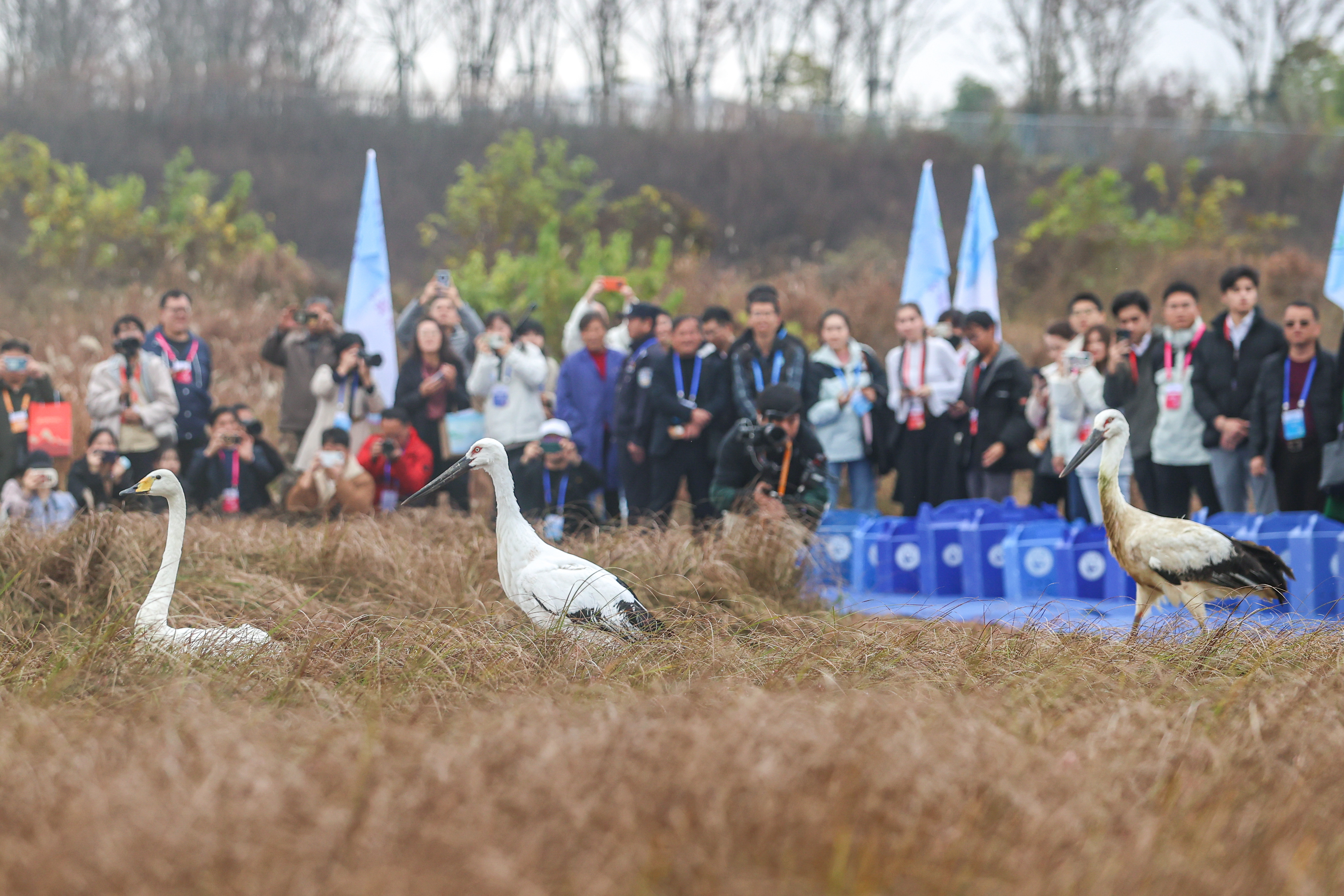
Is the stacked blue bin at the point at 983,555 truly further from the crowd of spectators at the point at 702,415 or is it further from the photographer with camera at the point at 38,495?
the photographer with camera at the point at 38,495

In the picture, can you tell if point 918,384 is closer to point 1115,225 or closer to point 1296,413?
point 1296,413

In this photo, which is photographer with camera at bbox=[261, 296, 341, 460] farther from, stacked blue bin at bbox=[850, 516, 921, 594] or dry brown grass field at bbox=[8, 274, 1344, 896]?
dry brown grass field at bbox=[8, 274, 1344, 896]

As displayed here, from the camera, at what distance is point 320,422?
9.62 meters

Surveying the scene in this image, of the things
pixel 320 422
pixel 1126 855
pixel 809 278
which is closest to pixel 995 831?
pixel 1126 855

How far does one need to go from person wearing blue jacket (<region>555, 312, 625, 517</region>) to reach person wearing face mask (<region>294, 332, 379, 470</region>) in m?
1.05

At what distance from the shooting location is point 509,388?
31.3 ft

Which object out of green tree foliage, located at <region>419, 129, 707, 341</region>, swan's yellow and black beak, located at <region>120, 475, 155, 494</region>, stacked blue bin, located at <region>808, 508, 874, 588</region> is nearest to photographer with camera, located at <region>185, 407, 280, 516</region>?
swan's yellow and black beak, located at <region>120, 475, 155, 494</region>

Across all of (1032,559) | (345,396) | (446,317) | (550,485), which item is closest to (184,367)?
(345,396)

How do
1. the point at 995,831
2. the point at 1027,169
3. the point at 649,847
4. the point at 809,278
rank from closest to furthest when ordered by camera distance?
the point at 649,847 < the point at 995,831 < the point at 809,278 < the point at 1027,169

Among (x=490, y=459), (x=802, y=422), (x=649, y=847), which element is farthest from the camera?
(x=802, y=422)

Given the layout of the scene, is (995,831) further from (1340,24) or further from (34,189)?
(1340,24)

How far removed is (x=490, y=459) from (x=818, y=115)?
92.2ft

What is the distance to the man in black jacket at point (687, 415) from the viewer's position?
29.2 feet

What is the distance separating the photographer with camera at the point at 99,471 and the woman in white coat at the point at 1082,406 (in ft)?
20.3
